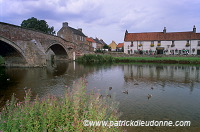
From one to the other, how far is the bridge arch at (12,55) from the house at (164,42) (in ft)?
135

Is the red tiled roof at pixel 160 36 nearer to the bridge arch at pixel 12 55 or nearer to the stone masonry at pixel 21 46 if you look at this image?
the stone masonry at pixel 21 46

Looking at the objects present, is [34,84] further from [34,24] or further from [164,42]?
[34,24]

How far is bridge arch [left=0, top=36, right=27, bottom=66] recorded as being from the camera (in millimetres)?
24009

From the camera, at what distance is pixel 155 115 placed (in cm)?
713

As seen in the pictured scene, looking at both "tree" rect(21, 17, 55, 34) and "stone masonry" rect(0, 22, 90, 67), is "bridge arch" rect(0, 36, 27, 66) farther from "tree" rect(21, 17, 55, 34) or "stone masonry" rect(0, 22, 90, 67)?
"tree" rect(21, 17, 55, 34)

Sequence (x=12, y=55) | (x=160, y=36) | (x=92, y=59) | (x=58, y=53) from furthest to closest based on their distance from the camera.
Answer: (x=160, y=36) < (x=58, y=53) < (x=92, y=59) < (x=12, y=55)

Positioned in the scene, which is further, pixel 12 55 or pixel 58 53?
pixel 58 53

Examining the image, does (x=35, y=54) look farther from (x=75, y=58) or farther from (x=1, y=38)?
(x=75, y=58)

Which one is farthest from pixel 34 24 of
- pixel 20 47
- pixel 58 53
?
pixel 20 47

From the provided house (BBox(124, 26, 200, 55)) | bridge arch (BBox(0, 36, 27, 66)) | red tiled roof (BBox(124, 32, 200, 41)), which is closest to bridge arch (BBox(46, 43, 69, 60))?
bridge arch (BBox(0, 36, 27, 66))

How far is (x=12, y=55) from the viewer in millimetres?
25812

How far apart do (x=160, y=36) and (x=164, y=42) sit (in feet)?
9.56

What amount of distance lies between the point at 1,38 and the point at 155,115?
73.6 feet

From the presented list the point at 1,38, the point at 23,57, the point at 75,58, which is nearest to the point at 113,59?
the point at 75,58
